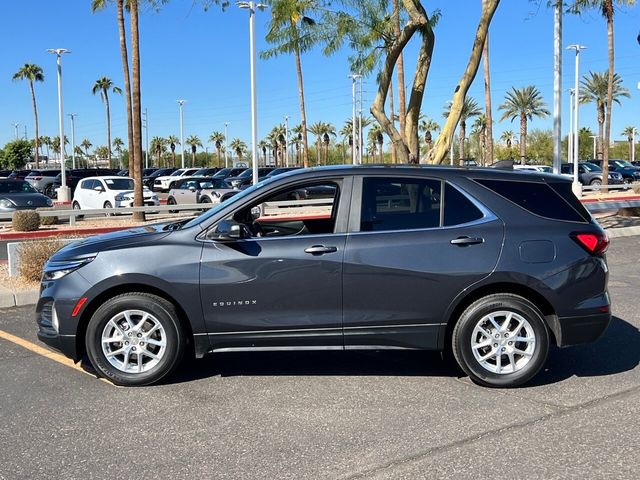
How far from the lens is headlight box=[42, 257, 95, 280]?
5.42 metres

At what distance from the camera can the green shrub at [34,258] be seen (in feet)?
31.1

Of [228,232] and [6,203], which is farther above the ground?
[6,203]

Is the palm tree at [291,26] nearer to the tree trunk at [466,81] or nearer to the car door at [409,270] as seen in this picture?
the tree trunk at [466,81]

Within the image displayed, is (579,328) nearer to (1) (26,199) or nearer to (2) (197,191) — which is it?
(1) (26,199)

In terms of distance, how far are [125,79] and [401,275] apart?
25.6 m

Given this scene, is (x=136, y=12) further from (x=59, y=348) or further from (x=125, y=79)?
(x=59, y=348)

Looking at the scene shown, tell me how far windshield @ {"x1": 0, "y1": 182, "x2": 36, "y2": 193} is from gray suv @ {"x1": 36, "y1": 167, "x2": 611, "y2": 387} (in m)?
19.4

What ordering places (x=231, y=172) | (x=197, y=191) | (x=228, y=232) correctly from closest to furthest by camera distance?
(x=228, y=232), (x=197, y=191), (x=231, y=172)

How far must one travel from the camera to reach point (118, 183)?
25969 mm

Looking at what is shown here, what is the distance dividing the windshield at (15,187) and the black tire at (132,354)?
1944 centimetres

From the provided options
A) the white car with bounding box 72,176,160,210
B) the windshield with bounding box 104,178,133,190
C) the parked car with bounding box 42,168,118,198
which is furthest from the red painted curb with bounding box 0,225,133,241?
the parked car with bounding box 42,168,118,198

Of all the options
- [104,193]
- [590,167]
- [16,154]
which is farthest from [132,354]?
[16,154]

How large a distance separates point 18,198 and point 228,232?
1930 centimetres

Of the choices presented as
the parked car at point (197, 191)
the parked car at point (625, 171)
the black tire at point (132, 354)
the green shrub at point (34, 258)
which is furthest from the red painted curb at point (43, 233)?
the parked car at point (625, 171)
